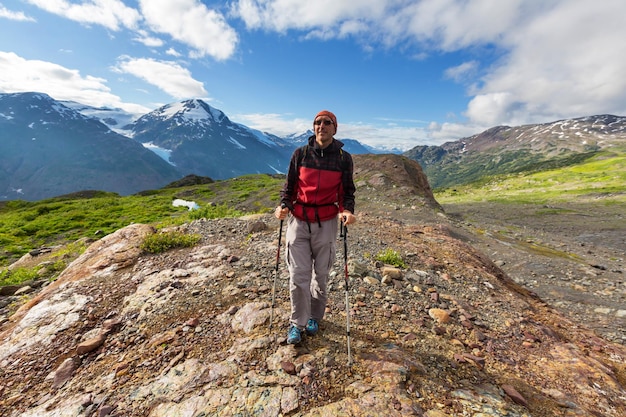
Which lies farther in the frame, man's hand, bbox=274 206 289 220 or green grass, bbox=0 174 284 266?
green grass, bbox=0 174 284 266

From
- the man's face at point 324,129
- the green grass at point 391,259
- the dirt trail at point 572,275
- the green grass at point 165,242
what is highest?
the man's face at point 324,129

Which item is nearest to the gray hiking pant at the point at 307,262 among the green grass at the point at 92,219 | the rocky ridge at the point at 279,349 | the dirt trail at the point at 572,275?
the rocky ridge at the point at 279,349

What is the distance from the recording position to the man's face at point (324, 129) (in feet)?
18.3

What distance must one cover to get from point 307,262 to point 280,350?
1677 mm

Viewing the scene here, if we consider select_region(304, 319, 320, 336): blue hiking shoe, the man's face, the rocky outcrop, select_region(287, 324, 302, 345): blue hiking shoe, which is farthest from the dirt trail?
the man's face

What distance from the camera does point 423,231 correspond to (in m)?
16.1

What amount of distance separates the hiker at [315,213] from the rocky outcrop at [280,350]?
83cm

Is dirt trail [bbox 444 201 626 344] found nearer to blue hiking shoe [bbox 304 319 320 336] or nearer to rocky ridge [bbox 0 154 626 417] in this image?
rocky ridge [bbox 0 154 626 417]

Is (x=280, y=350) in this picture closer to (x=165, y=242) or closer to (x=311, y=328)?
(x=311, y=328)

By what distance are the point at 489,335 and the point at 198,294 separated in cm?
709

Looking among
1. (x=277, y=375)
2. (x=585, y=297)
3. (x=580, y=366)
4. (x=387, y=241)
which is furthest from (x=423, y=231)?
(x=277, y=375)

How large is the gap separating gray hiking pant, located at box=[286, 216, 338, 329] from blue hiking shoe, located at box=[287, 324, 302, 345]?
10cm

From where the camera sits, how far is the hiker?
5.61 meters

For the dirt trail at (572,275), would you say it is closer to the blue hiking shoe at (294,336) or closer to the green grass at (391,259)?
the green grass at (391,259)
